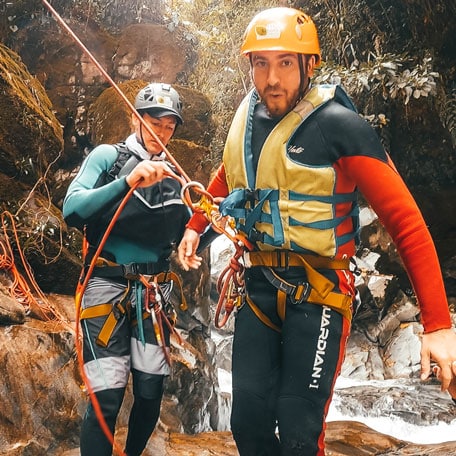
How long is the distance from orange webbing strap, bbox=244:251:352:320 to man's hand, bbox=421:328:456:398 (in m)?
0.40

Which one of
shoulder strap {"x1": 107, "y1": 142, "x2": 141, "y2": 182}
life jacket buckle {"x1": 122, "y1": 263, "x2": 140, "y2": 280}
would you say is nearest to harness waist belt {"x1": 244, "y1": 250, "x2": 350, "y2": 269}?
life jacket buckle {"x1": 122, "y1": 263, "x2": 140, "y2": 280}

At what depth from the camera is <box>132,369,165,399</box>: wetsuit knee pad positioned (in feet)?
8.82

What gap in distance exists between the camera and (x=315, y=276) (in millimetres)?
2029

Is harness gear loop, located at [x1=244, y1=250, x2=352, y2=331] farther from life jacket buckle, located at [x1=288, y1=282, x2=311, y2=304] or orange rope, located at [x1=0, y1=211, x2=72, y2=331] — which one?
orange rope, located at [x1=0, y1=211, x2=72, y2=331]

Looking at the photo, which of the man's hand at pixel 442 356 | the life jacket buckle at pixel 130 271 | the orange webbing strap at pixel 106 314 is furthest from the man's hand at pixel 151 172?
the man's hand at pixel 442 356

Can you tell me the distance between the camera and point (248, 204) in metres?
2.15

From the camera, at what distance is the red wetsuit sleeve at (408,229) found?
177 centimetres

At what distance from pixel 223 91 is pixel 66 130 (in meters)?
9.00

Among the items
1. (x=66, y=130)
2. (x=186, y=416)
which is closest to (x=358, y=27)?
(x=66, y=130)

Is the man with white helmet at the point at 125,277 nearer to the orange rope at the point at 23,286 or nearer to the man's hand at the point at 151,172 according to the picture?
the man's hand at the point at 151,172

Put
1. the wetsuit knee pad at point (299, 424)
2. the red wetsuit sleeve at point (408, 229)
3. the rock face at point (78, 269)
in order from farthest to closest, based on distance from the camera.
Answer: the rock face at point (78, 269) < the wetsuit knee pad at point (299, 424) < the red wetsuit sleeve at point (408, 229)

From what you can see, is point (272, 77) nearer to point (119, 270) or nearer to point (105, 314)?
point (119, 270)

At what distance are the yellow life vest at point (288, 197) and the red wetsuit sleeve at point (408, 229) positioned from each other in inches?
4.8

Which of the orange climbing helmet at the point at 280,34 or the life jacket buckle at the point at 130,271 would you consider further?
the life jacket buckle at the point at 130,271
